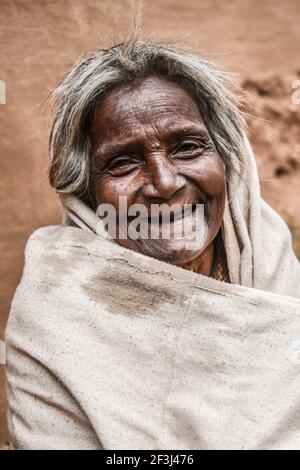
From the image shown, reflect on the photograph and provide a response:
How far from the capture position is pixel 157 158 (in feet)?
6.78

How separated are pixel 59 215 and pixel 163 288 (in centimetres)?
91

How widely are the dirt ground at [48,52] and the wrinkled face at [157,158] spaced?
428 mm

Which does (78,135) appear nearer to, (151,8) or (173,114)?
(173,114)

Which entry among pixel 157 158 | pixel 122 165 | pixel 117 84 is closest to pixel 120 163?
pixel 122 165

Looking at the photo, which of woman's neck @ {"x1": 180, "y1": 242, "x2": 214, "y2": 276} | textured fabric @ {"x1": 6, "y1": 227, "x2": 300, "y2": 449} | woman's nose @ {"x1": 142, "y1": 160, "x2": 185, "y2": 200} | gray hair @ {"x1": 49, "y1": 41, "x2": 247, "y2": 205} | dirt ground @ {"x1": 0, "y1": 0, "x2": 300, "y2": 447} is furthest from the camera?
dirt ground @ {"x1": 0, "y1": 0, "x2": 300, "y2": 447}

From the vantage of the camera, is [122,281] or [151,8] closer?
[122,281]

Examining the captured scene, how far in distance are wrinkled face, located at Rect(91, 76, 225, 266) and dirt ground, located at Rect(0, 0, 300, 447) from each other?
428 mm

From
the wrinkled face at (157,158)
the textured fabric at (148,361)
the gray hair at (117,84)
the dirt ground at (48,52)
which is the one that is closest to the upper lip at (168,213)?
the wrinkled face at (157,158)

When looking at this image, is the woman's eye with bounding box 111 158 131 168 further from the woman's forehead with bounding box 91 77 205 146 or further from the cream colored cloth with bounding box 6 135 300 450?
the cream colored cloth with bounding box 6 135 300 450

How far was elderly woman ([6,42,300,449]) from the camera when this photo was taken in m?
1.79

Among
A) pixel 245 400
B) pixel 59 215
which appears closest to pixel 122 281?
pixel 245 400

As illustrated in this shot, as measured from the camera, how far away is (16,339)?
199 centimetres

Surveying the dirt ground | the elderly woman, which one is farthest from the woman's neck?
the dirt ground
